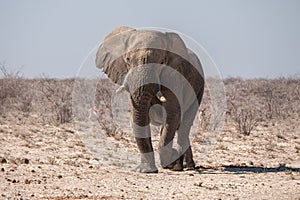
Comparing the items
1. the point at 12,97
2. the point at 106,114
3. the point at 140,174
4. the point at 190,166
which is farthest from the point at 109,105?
the point at 140,174

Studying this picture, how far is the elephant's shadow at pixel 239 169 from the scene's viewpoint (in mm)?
8625

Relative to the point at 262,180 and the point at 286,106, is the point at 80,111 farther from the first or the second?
the point at 262,180

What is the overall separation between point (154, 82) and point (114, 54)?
1234 millimetres

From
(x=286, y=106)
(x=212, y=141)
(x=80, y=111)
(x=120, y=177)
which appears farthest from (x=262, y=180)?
(x=286, y=106)

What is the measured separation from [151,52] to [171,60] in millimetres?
634

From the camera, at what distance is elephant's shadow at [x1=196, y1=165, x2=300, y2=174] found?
862cm

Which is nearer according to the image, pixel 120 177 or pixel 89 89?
pixel 120 177

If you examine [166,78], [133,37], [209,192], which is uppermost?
[133,37]

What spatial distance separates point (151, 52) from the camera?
8086 mm

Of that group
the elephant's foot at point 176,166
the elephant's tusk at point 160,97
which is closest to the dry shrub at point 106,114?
the elephant's foot at point 176,166

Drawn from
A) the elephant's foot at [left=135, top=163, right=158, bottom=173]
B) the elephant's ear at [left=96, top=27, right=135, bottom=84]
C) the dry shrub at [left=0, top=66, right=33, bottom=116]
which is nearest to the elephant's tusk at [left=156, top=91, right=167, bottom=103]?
the elephant's ear at [left=96, top=27, right=135, bottom=84]

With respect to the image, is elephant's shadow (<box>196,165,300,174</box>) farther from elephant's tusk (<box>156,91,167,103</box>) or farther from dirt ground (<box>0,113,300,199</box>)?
elephant's tusk (<box>156,91,167,103</box>)

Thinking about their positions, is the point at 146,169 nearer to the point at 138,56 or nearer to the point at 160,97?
the point at 160,97

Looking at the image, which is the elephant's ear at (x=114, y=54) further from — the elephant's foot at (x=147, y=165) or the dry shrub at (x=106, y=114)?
the dry shrub at (x=106, y=114)
